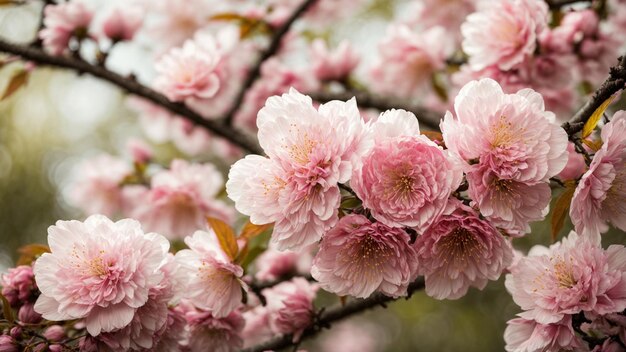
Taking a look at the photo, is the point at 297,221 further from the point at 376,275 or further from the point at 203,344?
the point at 203,344

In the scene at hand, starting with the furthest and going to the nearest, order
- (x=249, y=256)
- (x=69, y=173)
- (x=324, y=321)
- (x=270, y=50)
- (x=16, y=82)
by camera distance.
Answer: (x=69, y=173) < (x=270, y=50) < (x=16, y=82) < (x=324, y=321) < (x=249, y=256)

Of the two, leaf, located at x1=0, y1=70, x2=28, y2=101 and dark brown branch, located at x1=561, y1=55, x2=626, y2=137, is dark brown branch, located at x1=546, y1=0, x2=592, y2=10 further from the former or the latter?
leaf, located at x1=0, y1=70, x2=28, y2=101

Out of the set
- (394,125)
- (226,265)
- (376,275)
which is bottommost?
(226,265)

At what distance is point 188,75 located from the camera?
1996 millimetres

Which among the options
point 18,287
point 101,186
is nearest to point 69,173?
point 101,186

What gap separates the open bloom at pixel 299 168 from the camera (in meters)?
1.09

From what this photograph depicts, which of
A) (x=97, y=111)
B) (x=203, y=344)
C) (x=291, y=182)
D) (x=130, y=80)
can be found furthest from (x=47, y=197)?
(x=291, y=182)

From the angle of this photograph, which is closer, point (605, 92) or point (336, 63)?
point (605, 92)

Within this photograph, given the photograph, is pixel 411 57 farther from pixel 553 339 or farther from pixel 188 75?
pixel 553 339

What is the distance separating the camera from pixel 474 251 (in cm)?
118

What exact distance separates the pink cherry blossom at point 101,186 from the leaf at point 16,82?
1.87 ft

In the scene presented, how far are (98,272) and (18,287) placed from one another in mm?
293

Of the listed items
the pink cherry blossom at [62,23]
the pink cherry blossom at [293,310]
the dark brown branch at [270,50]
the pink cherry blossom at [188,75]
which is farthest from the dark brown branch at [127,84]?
the pink cherry blossom at [293,310]

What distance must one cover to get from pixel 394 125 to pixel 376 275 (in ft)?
0.94
